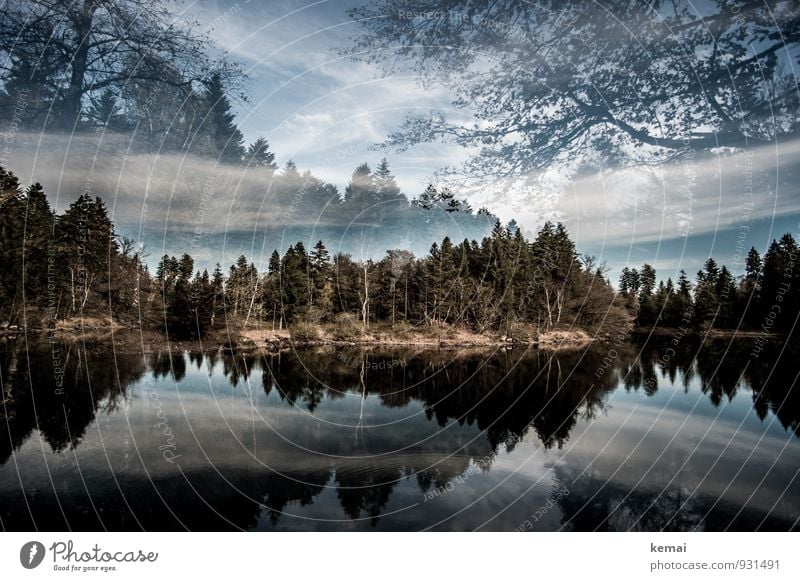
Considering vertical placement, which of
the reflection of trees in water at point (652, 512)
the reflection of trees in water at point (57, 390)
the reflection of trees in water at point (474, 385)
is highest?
the reflection of trees in water at point (57, 390)

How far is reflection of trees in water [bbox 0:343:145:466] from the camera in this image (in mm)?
7730

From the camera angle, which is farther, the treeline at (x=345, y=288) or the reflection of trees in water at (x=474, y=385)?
the treeline at (x=345, y=288)

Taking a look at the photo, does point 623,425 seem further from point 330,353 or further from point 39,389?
point 330,353

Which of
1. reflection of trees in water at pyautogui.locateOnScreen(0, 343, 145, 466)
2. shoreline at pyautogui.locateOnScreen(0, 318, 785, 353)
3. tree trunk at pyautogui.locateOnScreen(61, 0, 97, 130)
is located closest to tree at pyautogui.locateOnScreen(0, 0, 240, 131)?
tree trunk at pyautogui.locateOnScreen(61, 0, 97, 130)

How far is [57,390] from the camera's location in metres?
11.0

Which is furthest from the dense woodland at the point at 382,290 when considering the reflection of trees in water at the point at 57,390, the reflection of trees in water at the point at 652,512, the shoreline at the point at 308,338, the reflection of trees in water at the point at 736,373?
the reflection of trees in water at the point at 652,512

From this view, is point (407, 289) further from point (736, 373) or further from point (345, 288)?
point (736, 373)

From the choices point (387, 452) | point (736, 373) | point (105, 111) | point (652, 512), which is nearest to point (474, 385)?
point (387, 452)

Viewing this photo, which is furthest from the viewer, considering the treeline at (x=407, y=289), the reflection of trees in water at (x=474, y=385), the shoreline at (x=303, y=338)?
the treeline at (x=407, y=289)
